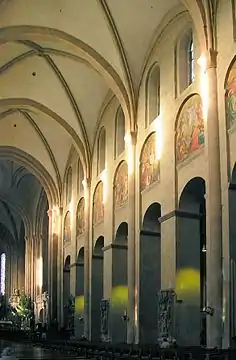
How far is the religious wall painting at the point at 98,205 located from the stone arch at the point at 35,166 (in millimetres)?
7585

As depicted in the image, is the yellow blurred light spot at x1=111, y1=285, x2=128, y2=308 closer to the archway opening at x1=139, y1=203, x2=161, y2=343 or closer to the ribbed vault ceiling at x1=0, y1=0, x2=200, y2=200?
the archway opening at x1=139, y1=203, x2=161, y2=343

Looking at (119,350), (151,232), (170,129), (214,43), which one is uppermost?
(214,43)

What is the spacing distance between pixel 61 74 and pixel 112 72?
15.2ft

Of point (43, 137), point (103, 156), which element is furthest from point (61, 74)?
point (43, 137)

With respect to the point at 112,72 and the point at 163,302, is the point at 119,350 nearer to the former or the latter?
the point at 163,302

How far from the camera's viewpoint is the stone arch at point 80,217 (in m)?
35.7

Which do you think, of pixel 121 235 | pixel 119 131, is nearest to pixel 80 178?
pixel 119 131

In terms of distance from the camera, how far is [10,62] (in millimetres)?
29688

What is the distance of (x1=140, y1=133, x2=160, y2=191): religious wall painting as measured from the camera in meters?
24.3

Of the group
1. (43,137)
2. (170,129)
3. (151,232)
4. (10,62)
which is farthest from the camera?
(43,137)

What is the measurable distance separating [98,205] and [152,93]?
27.4 feet

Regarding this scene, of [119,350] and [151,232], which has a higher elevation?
[151,232]

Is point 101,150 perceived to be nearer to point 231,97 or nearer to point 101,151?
point 101,151

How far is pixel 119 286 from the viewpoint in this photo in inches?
1139
